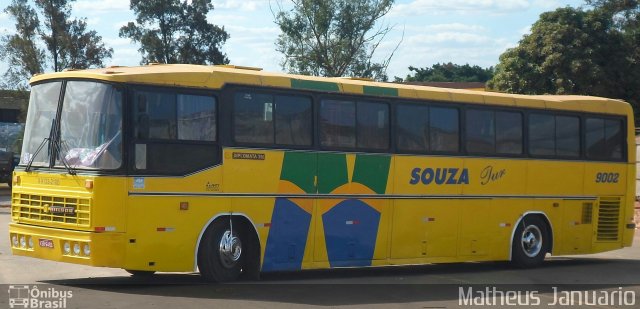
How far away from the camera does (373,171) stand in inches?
639

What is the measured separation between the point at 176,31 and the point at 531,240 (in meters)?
41.2

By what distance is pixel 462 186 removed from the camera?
17.7 m

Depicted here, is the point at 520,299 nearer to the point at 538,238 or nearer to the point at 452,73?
the point at 538,238

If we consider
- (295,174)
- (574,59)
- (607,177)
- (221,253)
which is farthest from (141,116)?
(574,59)

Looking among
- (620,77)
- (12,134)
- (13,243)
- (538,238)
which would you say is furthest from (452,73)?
(13,243)

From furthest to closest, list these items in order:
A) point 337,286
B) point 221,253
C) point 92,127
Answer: point 337,286, point 221,253, point 92,127

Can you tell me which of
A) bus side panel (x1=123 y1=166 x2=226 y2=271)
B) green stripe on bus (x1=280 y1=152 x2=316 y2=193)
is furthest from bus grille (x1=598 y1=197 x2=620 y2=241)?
bus side panel (x1=123 y1=166 x2=226 y2=271)

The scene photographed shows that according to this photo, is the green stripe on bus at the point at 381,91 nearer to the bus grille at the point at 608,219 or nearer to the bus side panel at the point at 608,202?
the bus side panel at the point at 608,202

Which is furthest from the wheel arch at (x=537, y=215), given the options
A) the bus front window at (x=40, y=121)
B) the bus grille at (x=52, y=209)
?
the bus front window at (x=40, y=121)

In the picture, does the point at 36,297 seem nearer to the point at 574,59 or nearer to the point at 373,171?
the point at 373,171

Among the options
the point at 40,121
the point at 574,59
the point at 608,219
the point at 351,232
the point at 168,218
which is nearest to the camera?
the point at 168,218

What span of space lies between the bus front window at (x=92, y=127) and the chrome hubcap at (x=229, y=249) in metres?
2.14

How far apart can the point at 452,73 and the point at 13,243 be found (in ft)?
268

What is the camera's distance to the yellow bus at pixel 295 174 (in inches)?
519
